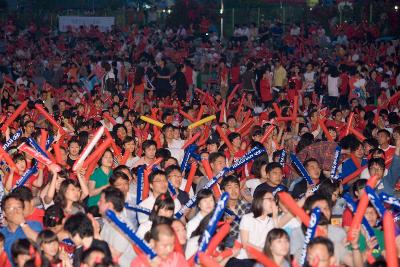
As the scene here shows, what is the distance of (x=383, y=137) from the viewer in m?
11.6

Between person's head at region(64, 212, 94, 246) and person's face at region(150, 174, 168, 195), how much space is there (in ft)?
6.00

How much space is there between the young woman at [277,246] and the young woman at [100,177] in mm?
3071

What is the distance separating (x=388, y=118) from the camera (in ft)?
48.8

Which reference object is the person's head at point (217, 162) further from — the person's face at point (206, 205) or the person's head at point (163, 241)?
the person's head at point (163, 241)

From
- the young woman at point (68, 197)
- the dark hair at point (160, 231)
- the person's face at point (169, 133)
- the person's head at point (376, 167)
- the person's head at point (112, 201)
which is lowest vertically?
the person's face at point (169, 133)

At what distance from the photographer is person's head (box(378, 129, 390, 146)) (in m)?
11.5

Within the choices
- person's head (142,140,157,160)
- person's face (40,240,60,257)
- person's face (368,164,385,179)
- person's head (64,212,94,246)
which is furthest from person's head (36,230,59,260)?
person's head (142,140,157,160)

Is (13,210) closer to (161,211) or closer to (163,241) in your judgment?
(161,211)

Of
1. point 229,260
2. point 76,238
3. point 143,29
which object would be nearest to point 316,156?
point 229,260

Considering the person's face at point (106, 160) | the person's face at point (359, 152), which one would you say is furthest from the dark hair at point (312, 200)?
the person's face at point (359, 152)

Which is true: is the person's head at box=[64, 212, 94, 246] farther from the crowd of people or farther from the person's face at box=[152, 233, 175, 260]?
the person's face at box=[152, 233, 175, 260]

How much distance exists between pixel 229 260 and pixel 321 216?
1.03 meters

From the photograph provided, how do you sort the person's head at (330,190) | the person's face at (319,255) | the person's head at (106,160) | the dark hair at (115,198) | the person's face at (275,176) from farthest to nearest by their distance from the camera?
the person's head at (106,160)
the person's face at (275,176)
the person's head at (330,190)
the dark hair at (115,198)
the person's face at (319,255)

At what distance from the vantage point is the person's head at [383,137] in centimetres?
1154
